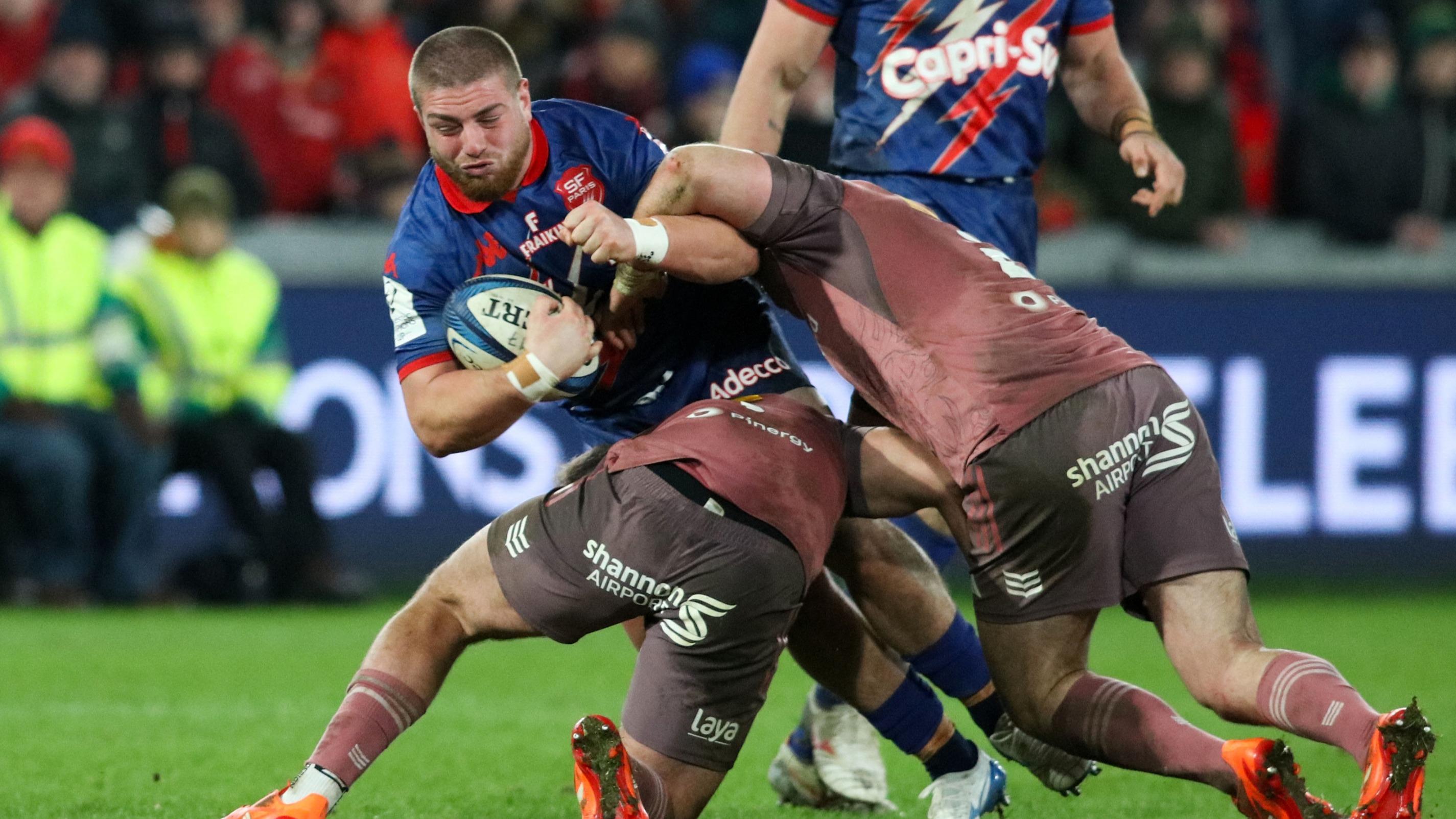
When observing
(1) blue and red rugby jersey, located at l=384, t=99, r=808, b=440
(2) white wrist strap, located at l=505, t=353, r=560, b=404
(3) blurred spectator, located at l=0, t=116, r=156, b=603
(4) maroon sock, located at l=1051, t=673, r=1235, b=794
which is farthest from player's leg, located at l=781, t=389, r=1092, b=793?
(3) blurred spectator, located at l=0, t=116, r=156, b=603

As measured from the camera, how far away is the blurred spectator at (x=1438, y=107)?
11.6 m

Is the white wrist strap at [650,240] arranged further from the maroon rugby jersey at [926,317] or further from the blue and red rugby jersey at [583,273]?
the blue and red rugby jersey at [583,273]

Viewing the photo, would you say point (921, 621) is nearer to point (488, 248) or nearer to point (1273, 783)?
point (1273, 783)

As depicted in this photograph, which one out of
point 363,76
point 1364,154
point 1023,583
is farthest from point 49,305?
point 1364,154

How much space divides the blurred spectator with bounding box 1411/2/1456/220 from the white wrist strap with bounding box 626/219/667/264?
835 cm

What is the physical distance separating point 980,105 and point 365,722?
2.55m

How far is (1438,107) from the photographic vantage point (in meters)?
11.8

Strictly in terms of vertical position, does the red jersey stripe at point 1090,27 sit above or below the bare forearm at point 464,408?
above

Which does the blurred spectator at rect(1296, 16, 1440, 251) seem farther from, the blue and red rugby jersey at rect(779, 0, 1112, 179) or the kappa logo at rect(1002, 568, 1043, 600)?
the kappa logo at rect(1002, 568, 1043, 600)

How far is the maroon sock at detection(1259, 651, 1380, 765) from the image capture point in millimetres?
3949

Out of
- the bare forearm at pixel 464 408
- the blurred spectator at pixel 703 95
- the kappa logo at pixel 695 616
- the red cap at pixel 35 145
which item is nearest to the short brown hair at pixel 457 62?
the bare forearm at pixel 464 408

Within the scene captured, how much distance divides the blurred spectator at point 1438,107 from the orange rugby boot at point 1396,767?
8.42 meters

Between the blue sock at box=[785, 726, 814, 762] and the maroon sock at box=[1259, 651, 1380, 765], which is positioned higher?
the maroon sock at box=[1259, 651, 1380, 765]

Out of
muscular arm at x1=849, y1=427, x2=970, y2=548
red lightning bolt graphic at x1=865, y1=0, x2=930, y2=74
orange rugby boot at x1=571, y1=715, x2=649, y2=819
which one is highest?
red lightning bolt graphic at x1=865, y1=0, x2=930, y2=74
